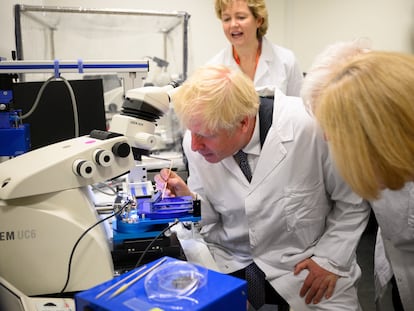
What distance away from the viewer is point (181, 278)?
2.71ft

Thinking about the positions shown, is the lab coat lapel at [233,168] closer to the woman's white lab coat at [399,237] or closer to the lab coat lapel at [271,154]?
the lab coat lapel at [271,154]

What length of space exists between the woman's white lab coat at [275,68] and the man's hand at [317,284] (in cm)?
125

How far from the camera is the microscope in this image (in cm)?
99

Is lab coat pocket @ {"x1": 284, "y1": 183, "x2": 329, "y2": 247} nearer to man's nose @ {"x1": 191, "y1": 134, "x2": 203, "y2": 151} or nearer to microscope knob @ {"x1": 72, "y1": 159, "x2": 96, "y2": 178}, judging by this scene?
man's nose @ {"x1": 191, "y1": 134, "x2": 203, "y2": 151}

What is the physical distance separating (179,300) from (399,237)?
2.80ft

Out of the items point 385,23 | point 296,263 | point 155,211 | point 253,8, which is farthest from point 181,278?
point 385,23

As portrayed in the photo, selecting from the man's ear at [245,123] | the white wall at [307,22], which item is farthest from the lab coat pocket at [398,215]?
the white wall at [307,22]

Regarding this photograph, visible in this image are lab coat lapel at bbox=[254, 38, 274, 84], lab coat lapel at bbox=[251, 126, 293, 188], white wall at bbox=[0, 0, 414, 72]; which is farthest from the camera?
white wall at bbox=[0, 0, 414, 72]

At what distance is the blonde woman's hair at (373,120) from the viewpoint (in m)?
0.83

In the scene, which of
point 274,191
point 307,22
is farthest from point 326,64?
point 307,22

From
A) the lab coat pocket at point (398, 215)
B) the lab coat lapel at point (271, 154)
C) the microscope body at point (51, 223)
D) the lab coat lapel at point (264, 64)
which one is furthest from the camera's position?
the lab coat lapel at point (264, 64)

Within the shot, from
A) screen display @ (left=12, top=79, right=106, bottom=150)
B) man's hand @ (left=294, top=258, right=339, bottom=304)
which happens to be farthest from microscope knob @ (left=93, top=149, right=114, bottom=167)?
screen display @ (left=12, top=79, right=106, bottom=150)

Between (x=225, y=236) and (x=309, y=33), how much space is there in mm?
2966

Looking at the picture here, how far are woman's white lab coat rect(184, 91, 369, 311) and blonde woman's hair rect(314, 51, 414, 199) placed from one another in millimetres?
425
